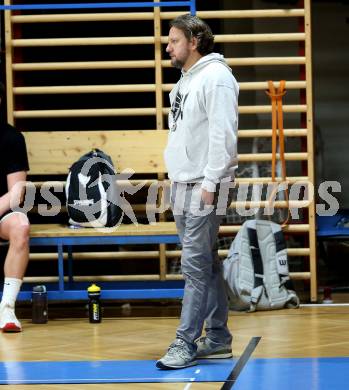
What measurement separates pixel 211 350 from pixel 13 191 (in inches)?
78.1

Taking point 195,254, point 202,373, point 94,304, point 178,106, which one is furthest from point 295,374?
point 94,304

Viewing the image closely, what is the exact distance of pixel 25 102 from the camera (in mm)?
7945

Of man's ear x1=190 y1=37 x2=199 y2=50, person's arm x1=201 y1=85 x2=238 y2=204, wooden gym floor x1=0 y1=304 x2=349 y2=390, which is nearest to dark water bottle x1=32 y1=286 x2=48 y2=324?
wooden gym floor x1=0 y1=304 x2=349 y2=390

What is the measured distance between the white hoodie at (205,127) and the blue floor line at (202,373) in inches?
32.8

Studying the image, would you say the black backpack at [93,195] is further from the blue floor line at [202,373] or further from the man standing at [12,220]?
the blue floor line at [202,373]

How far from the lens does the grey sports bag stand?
6742 millimetres

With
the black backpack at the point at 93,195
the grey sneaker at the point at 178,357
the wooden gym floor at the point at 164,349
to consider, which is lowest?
the wooden gym floor at the point at 164,349

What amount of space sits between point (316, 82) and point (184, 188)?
5.08 metres

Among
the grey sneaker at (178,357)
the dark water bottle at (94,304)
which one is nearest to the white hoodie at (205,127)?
the grey sneaker at (178,357)

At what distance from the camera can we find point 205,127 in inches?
184

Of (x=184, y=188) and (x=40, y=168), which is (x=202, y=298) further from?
(x=40, y=168)

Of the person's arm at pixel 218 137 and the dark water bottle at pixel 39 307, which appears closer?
the person's arm at pixel 218 137

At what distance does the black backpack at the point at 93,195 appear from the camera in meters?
Result: 6.58

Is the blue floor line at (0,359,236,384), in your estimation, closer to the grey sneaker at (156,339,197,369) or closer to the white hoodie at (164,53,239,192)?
the grey sneaker at (156,339,197,369)
